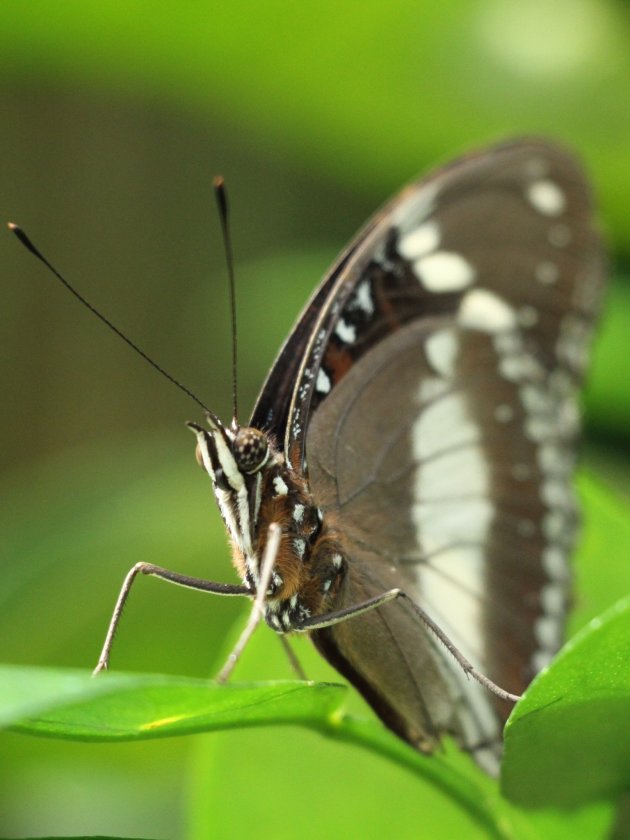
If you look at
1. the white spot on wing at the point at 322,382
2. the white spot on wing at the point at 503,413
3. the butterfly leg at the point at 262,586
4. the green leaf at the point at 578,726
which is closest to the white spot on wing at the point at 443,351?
the white spot on wing at the point at 503,413

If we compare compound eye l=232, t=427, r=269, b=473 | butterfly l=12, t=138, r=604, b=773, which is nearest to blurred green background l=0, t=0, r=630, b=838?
butterfly l=12, t=138, r=604, b=773

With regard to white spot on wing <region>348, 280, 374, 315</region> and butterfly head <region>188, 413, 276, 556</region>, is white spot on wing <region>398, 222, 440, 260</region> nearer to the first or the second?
white spot on wing <region>348, 280, 374, 315</region>

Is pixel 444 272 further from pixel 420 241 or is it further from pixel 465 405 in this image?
pixel 465 405

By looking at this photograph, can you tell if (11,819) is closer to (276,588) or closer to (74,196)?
(276,588)

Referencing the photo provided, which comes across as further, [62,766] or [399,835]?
[62,766]

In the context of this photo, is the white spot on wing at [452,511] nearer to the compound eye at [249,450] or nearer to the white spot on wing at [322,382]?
the white spot on wing at [322,382]

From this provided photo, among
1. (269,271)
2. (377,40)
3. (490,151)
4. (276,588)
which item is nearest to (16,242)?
(269,271)
